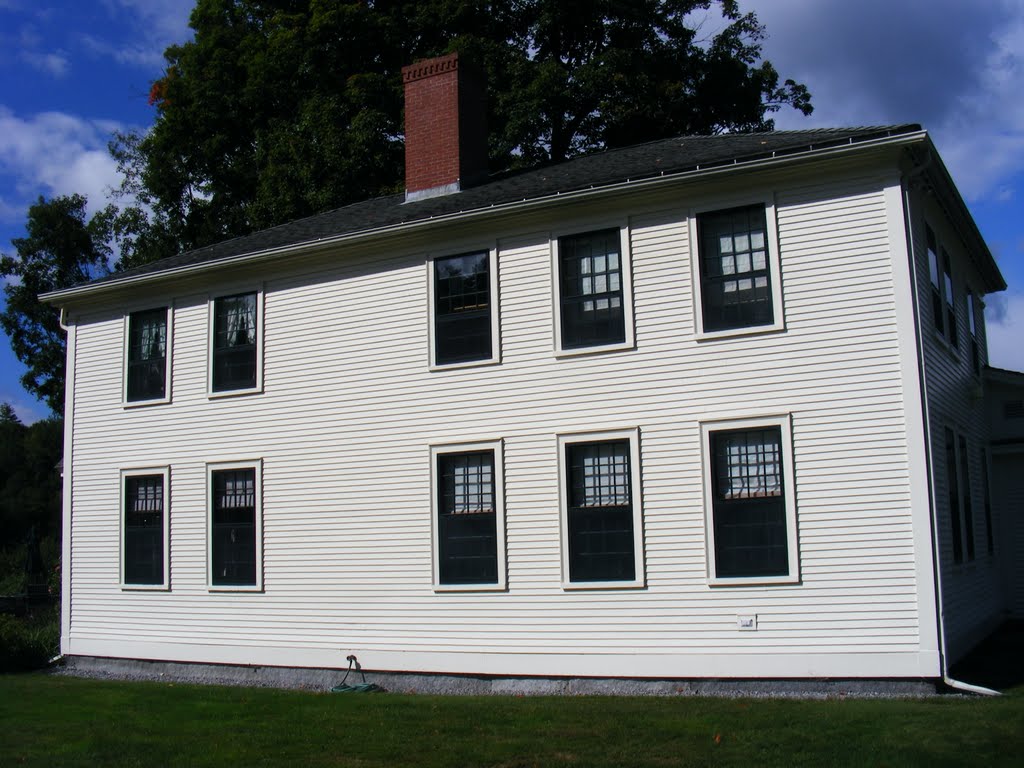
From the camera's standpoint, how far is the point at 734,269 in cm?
1377

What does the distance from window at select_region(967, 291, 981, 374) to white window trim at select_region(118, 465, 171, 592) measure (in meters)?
13.9

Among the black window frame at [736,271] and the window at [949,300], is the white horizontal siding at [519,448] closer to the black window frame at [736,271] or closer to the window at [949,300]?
the black window frame at [736,271]

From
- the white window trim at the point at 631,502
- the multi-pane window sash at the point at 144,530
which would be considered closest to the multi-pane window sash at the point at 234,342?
the multi-pane window sash at the point at 144,530

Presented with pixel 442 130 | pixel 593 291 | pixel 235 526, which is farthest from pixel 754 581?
pixel 442 130

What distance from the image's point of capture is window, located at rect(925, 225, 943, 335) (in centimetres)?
1458

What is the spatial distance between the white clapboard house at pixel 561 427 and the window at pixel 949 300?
0.32ft

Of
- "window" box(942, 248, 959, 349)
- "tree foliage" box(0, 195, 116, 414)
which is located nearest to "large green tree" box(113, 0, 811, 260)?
"tree foliage" box(0, 195, 116, 414)

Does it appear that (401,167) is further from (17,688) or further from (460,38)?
(17,688)

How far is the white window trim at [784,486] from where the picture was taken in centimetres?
1280

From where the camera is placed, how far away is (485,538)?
15000 millimetres

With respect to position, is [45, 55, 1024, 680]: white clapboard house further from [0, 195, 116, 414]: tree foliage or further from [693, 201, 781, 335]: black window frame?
[0, 195, 116, 414]: tree foliage

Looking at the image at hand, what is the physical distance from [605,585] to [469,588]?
2120 mm

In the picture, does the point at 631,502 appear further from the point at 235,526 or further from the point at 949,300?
the point at 235,526

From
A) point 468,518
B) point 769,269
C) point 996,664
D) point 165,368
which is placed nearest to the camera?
point 769,269
